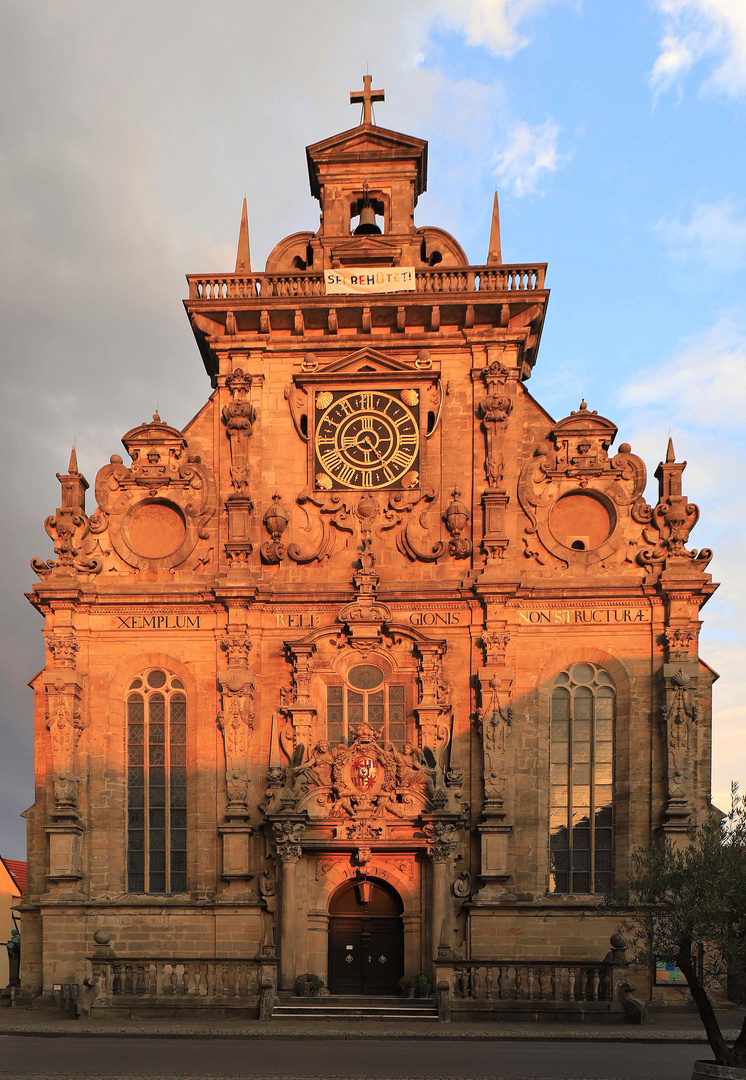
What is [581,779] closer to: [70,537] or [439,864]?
[439,864]

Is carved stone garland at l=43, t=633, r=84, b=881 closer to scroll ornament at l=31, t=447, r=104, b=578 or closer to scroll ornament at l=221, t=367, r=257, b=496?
scroll ornament at l=31, t=447, r=104, b=578

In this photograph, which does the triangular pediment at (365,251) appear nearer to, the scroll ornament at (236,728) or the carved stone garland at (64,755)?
the scroll ornament at (236,728)

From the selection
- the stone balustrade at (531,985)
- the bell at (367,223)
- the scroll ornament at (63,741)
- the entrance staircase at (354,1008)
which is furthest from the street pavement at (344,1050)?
the bell at (367,223)

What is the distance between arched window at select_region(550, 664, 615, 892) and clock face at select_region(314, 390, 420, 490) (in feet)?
23.6

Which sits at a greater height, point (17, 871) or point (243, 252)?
point (243, 252)

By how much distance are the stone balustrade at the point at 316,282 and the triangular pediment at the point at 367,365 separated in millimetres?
1699

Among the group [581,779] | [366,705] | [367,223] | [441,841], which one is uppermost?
[367,223]

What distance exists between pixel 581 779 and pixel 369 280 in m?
14.8

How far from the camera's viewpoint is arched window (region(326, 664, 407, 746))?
33.3 meters

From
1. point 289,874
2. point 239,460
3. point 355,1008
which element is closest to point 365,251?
point 239,460

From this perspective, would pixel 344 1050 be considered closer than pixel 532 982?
Yes

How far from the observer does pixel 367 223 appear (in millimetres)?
37500

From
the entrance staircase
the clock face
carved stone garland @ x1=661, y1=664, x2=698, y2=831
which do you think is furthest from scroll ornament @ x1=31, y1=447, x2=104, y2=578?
carved stone garland @ x1=661, y1=664, x2=698, y2=831

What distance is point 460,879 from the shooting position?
3206 cm
